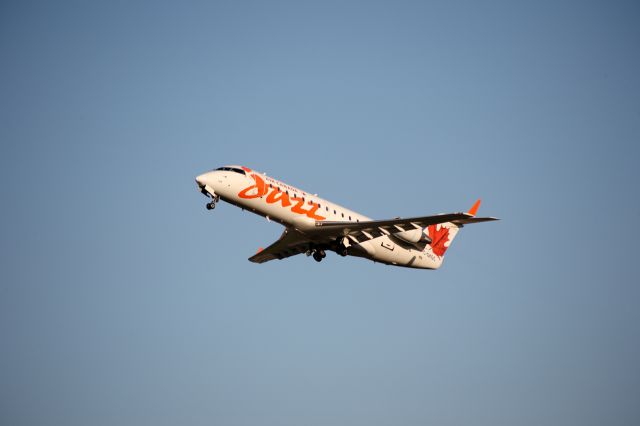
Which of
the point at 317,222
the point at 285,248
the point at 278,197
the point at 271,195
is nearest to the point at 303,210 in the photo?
the point at 317,222

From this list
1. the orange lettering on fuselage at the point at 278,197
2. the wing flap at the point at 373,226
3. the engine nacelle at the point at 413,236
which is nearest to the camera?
the orange lettering on fuselage at the point at 278,197

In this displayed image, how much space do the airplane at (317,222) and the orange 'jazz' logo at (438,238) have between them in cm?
109

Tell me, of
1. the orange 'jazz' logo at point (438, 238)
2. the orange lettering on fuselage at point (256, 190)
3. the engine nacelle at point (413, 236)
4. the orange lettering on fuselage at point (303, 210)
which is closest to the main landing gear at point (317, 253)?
the orange lettering on fuselage at point (303, 210)

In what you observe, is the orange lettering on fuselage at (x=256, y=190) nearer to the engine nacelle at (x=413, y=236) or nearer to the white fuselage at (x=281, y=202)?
the white fuselage at (x=281, y=202)

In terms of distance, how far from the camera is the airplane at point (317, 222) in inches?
1455

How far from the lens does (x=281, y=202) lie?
37656 mm

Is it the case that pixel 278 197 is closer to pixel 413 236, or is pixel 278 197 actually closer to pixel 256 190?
pixel 256 190

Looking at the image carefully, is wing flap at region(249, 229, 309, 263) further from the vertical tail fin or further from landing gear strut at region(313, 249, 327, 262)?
the vertical tail fin

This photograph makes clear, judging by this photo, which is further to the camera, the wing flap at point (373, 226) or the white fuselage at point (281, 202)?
the wing flap at point (373, 226)

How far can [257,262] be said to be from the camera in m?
44.9

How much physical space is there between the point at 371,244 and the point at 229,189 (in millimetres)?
7543

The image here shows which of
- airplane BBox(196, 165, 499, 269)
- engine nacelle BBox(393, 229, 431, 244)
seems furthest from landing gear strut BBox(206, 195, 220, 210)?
engine nacelle BBox(393, 229, 431, 244)

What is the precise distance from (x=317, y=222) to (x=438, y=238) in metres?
9.03

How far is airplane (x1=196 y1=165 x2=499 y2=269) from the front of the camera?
3697cm
